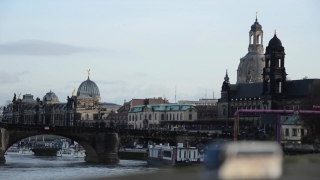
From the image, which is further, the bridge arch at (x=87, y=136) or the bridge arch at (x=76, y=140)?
the bridge arch at (x=76, y=140)

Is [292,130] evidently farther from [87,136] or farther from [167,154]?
[167,154]

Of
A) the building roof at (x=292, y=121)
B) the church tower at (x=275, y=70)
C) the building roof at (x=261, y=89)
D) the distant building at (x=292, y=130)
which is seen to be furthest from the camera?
the building roof at (x=261, y=89)

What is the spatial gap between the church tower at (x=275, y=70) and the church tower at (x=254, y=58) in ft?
166

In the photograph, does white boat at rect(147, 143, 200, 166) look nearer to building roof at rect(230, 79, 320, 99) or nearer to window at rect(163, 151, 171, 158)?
window at rect(163, 151, 171, 158)

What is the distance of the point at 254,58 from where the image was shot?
185 meters

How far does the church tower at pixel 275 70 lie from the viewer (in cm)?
12738

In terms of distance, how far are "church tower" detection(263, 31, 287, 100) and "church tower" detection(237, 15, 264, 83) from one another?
1986 inches

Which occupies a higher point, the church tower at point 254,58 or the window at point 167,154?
the church tower at point 254,58

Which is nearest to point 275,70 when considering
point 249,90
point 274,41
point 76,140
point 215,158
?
point 274,41

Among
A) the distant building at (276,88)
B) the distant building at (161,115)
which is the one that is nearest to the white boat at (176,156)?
the distant building at (276,88)

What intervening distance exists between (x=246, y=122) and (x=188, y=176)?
124832 mm

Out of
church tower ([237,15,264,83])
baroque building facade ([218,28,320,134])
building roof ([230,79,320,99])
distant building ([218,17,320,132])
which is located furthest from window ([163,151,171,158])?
church tower ([237,15,264,83])

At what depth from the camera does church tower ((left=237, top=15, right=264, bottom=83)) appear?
184 metres

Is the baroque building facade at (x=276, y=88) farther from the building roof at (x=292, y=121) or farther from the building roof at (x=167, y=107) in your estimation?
the building roof at (x=167, y=107)
